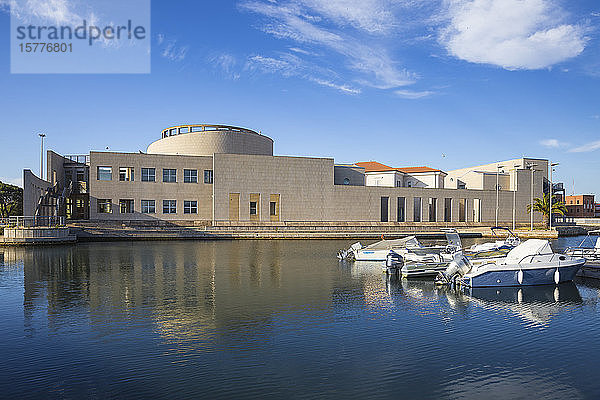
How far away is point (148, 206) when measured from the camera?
5975 centimetres

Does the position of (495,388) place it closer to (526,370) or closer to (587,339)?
(526,370)

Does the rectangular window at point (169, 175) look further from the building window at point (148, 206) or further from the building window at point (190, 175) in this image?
the building window at point (148, 206)

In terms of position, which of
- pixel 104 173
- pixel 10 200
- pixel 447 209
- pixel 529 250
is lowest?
pixel 529 250

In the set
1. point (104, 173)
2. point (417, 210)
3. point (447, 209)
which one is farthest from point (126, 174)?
point (447, 209)

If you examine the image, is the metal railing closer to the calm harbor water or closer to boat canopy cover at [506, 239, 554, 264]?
the calm harbor water

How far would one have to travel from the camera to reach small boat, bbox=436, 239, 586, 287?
2000 cm

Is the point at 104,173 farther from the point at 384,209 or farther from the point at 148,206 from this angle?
the point at 384,209

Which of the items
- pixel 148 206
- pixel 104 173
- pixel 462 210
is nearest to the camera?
pixel 104 173

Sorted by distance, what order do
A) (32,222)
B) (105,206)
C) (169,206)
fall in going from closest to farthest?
(32,222)
(105,206)
(169,206)

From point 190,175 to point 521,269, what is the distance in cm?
4902

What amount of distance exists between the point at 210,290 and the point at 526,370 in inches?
505

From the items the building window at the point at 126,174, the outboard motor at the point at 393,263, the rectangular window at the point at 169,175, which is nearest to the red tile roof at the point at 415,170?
the rectangular window at the point at 169,175

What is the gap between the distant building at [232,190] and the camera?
58875 millimetres

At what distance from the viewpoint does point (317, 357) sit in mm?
10883
